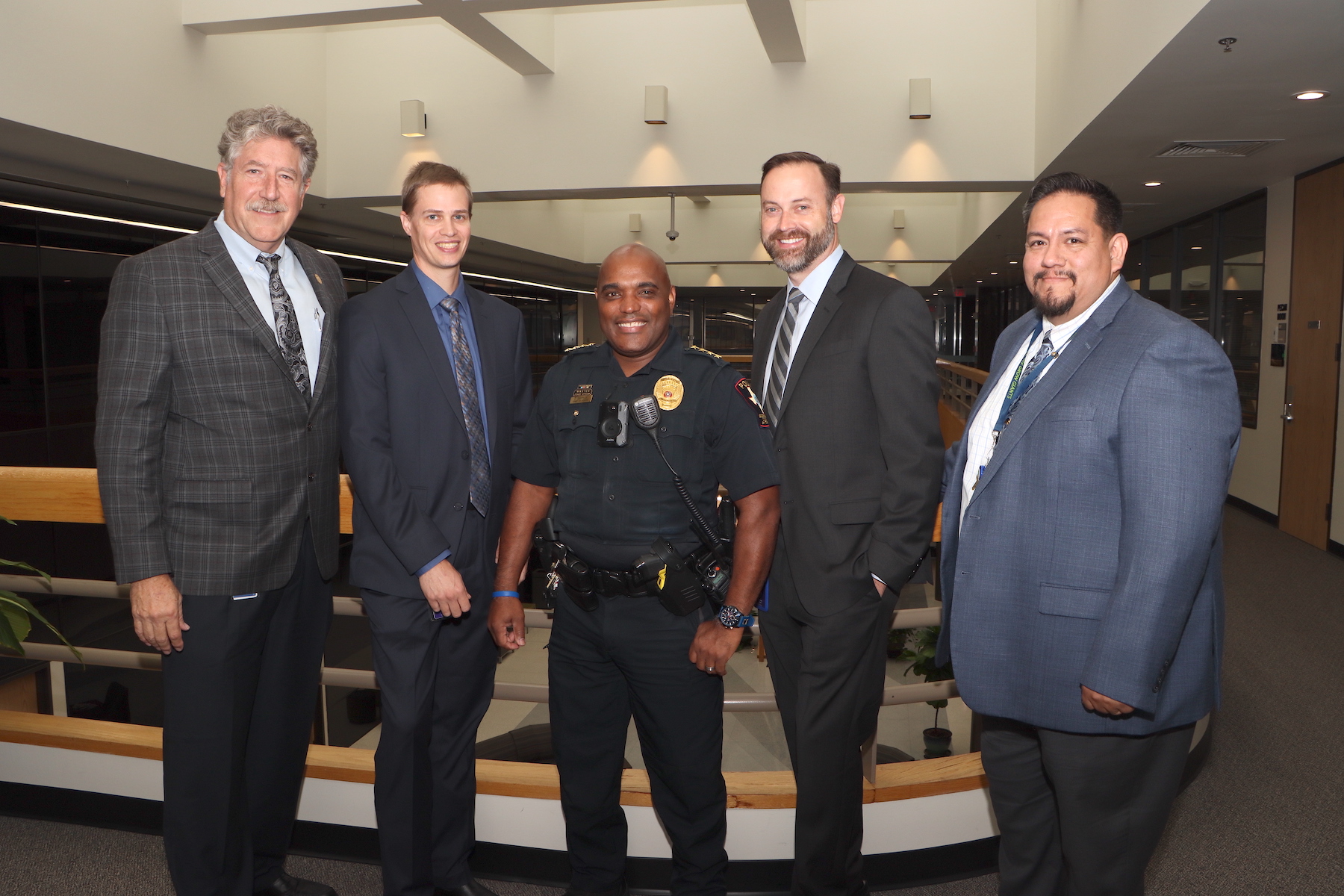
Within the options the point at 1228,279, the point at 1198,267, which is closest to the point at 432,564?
the point at 1228,279

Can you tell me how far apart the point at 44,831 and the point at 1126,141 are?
676 centimetres

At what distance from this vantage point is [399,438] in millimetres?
1970

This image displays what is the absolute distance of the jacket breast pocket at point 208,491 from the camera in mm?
1829

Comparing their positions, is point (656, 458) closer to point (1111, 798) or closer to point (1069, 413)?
point (1069, 413)

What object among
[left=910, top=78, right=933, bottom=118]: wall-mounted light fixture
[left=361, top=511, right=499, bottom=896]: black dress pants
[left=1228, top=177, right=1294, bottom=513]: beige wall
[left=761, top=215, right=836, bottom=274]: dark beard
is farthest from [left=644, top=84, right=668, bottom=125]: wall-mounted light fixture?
[left=361, top=511, right=499, bottom=896]: black dress pants

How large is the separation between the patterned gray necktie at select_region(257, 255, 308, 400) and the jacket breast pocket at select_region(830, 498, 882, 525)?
48.2 inches

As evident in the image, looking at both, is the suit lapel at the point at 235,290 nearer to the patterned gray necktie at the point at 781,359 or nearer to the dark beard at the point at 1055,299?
the patterned gray necktie at the point at 781,359

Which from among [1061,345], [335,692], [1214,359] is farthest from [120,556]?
[335,692]

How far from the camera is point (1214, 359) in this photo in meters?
1.45

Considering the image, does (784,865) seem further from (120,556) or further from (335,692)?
(335,692)

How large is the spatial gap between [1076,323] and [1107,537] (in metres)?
0.43

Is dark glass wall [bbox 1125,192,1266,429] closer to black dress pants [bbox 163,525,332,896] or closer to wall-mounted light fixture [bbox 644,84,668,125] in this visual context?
wall-mounted light fixture [bbox 644,84,668,125]

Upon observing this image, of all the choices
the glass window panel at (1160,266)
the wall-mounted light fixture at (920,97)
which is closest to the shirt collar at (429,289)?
the wall-mounted light fixture at (920,97)

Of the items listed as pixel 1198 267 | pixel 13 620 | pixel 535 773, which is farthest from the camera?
pixel 1198 267
